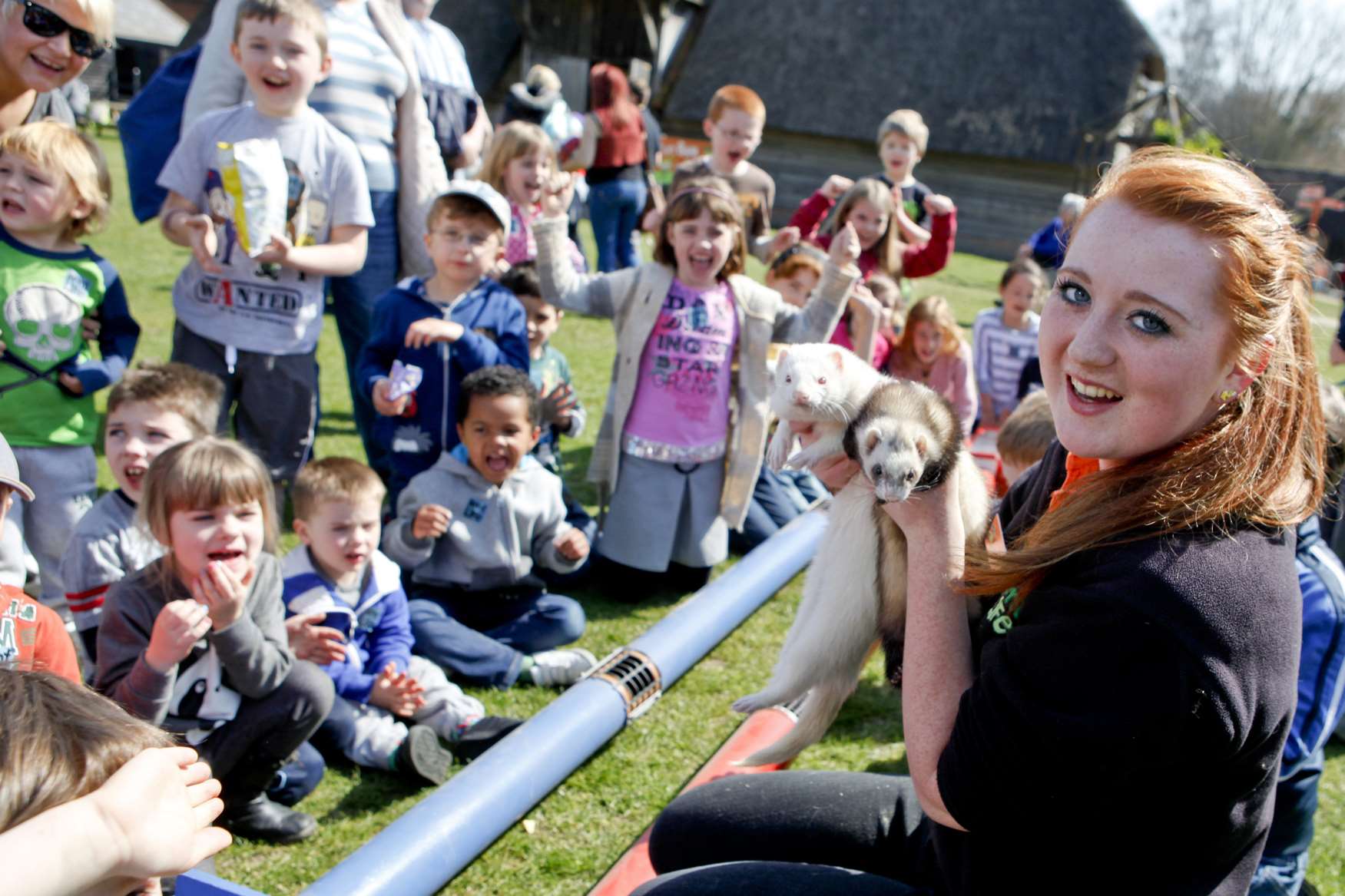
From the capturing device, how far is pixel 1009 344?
6.95 m

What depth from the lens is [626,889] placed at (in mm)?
2662

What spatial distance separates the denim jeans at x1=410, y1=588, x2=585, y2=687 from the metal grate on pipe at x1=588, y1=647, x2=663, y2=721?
0.50 m

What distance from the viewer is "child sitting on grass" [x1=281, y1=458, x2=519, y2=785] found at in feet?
11.0

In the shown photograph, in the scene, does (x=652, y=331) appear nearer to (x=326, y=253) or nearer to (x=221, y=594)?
(x=326, y=253)

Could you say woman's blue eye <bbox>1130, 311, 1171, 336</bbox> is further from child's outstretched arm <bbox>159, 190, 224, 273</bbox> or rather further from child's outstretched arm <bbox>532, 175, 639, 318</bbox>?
child's outstretched arm <bbox>159, 190, 224, 273</bbox>

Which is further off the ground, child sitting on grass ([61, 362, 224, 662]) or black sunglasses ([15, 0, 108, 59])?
black sunglasses ([15, 0, 108, 59])

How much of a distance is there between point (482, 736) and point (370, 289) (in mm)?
2433

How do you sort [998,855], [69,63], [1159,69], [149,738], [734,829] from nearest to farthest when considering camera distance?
[149,738]
[998,855]
[734,829]
[69,63]
[1159,69]

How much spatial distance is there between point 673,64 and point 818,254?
2235cm

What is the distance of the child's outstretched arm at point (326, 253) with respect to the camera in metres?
4.03

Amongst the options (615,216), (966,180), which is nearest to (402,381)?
(615,216)

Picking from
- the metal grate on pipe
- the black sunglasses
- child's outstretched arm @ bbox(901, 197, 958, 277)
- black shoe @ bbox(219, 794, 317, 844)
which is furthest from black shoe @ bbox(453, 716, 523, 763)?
child's outstretched arm @ bbox(901, 197, 958, 277)

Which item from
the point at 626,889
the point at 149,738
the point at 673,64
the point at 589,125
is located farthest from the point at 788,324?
the point at 673,64

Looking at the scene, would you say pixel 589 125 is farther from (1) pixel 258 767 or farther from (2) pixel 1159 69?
(2) pixel 1159 69
